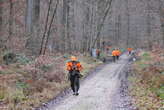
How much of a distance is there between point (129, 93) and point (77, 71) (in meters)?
2.97

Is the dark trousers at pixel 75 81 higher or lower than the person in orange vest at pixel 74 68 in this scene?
lower

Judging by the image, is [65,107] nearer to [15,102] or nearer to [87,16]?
[15,102]

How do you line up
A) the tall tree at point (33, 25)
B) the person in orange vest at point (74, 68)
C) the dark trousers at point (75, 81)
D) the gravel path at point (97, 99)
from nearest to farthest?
1. the gravel path at point (97, 99)
2. the person in orange vest at point (74, 68)
3. the dark trousers at point (75, 81)
4. the tall tree at point (33, 25)

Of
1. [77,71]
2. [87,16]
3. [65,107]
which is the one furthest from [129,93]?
[87,16]

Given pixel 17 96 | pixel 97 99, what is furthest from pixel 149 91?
pixel 17 96

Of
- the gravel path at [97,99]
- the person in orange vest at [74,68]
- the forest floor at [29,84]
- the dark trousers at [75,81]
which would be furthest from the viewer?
the dark trousers at [75,81]

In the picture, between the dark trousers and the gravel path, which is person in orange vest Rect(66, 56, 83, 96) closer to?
the dark trousers

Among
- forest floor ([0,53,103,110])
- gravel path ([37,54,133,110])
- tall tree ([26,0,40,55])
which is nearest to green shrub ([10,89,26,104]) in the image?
forest floor ([0,53,103,110])

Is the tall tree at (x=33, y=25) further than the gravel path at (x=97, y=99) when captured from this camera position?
Yes

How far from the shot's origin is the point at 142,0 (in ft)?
71.8

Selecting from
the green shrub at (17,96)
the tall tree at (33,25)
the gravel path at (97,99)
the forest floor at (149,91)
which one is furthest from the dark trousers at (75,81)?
the tall tree at (33,25)

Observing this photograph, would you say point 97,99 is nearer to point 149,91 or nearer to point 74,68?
point 74,68

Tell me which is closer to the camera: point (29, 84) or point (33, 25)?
point (29, 84)

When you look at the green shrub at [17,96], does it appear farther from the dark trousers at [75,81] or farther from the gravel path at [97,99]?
the dark trousers at [75,81]
